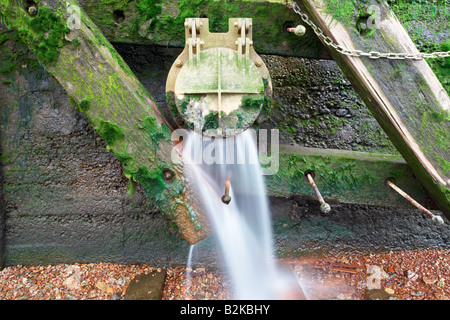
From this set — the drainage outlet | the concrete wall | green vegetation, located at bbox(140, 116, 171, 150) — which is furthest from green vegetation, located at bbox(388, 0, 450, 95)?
green vegetation, located at bbox(140, 116, 171, 150)

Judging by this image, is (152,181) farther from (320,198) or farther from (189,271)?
(189,271)

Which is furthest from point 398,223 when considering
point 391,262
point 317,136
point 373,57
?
point 373,57

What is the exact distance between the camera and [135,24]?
170cm

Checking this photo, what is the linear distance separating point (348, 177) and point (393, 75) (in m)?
0.61

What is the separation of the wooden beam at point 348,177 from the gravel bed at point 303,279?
740 mm

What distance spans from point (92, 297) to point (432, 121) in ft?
7.51

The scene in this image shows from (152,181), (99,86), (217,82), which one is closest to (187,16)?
(217,82)

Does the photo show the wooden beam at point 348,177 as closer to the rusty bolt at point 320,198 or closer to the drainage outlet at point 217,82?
the rusty bolt at point 320,198

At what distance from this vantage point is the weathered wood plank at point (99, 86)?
4.84 feet

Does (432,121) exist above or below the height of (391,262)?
above

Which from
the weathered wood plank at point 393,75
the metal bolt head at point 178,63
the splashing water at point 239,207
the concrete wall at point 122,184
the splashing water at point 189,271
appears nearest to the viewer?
the weathered wood plank at point 393,75

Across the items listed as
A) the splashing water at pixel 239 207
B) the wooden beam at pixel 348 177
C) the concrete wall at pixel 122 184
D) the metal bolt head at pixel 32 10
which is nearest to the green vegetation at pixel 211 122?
the splashing water at pixel 239 207

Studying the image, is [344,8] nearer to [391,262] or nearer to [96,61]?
[96,61]

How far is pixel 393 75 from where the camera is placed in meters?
1.46
